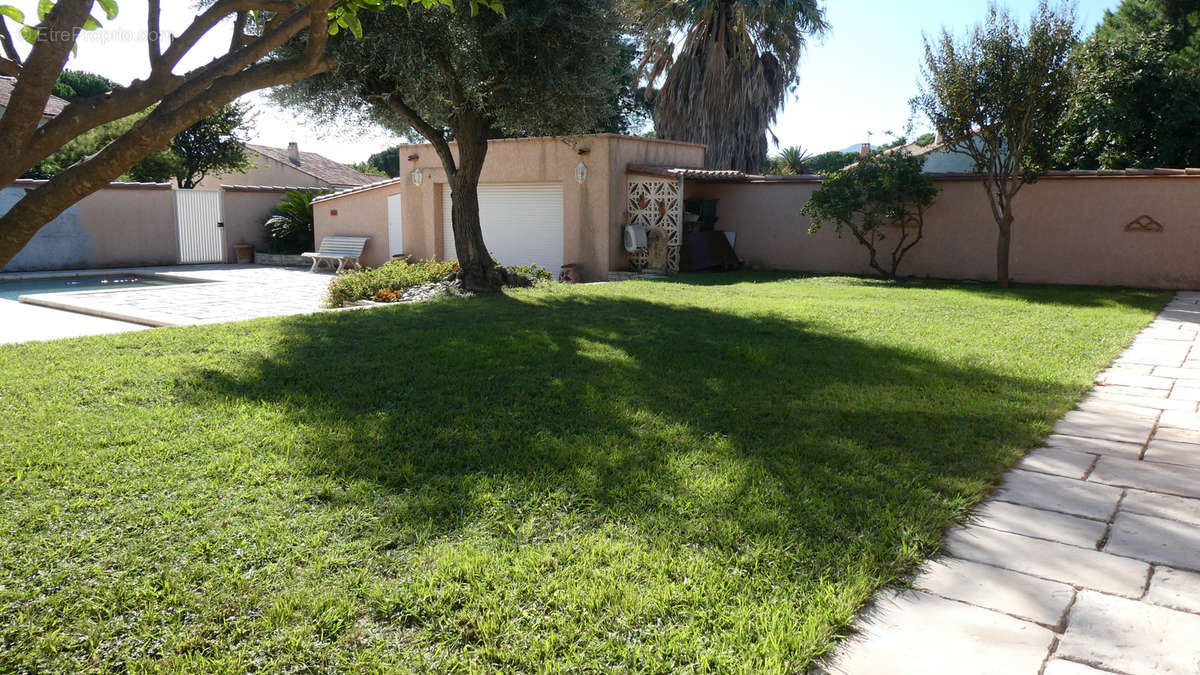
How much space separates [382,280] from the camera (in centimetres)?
1232

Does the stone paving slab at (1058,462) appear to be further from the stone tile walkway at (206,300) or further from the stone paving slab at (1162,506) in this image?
the stone tile walkway at (206,300)

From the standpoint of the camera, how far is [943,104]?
12344mm

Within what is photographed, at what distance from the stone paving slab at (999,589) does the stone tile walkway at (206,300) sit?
338 inches

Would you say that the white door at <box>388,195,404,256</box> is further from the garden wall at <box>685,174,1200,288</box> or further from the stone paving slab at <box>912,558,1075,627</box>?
the stone paving slab at <box>912,558,1075,627</box>

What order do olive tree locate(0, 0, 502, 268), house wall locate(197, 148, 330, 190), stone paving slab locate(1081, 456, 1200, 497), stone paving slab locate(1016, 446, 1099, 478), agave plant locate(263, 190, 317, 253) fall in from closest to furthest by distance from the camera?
1. olive tree locate(0, 0, 502, 268)
2. stone paving slab locate(1081, 456, 1200, 497)
3. stone paving slab locate(1016, 446, 1099, 478)
4. agave plant locate(263, 190, 317, 253)
5. house wall locate(197, 148, 330, 190)

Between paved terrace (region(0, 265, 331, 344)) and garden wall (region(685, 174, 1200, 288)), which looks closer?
paved terrace (region(0, 265, 331, 344))

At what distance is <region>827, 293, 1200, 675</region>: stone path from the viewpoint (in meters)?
2.32

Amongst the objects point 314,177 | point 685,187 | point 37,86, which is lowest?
point 37,86

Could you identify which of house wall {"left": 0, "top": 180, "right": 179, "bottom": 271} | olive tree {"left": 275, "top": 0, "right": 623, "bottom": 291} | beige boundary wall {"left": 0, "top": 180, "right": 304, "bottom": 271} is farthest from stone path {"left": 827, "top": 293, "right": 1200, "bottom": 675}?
house wall {"left": 0, "top": 180, "right": 179, "bottom": 271}

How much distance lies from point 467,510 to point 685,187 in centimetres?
1398

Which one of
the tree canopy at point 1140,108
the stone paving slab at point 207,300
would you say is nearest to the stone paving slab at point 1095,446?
the stone paving slab at point 207,300

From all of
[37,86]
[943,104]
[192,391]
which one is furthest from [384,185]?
[37,86]

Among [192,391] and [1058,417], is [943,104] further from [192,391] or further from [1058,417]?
[192,391]

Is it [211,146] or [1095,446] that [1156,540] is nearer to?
[1095,446]
